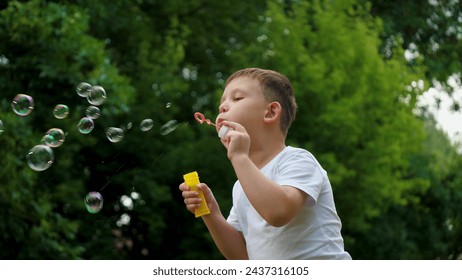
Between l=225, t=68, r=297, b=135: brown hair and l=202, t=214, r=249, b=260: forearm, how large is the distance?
36 cm

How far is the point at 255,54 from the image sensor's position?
41.1 feet

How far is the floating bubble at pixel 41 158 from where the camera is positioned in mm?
3953

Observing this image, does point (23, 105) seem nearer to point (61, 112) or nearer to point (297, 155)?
point (61, 112)

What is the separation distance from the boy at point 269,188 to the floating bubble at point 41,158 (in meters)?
1.36

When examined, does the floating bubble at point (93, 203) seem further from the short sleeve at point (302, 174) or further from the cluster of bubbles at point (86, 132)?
the short sleeve at point (302, 174)

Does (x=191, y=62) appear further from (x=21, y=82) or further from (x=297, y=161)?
(x=297, y=161)

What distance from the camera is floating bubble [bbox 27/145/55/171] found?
395 centimetres

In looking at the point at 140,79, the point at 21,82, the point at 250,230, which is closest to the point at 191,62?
the point at 140,79

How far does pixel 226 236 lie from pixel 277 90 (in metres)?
0.50

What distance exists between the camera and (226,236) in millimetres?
2814

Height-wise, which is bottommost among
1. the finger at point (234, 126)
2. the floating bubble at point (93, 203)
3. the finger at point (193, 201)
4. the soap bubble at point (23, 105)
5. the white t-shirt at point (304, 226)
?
the soap bubble at point (23, 105)

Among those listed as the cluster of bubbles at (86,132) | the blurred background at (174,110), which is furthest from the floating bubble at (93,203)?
the blurred background at (174,110)

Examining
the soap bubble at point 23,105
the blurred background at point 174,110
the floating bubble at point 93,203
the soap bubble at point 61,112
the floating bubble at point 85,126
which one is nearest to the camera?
the floating bubble at point 93,203

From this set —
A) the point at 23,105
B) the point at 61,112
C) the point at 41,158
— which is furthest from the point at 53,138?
the point at 23,105
